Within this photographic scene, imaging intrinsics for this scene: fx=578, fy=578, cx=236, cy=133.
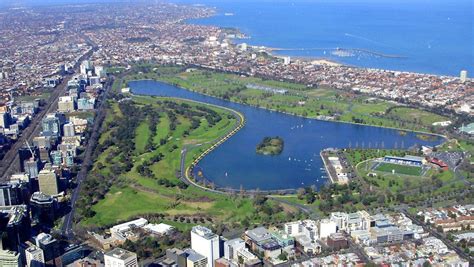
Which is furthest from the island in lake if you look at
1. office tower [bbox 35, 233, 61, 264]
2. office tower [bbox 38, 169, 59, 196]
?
office tower [bbox 35, 233, 61, 264]

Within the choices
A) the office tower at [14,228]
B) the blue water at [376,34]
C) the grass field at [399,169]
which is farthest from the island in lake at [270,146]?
the blue water at [376,34]

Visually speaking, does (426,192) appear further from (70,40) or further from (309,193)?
(70,40)

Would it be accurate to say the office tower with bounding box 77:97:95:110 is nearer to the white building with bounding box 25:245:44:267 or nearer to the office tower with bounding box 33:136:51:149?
the office tower with bounding box 33:136:51:149

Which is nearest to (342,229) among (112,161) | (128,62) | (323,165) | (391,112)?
(323,165)

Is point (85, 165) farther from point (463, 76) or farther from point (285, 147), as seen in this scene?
point (463, 76)

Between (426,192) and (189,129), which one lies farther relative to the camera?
(189,129)

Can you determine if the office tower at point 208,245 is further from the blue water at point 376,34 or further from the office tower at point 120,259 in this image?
the blue water at point 376,34

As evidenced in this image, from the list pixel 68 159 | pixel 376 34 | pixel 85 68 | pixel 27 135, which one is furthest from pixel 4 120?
pixel 376 34
